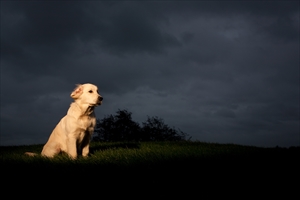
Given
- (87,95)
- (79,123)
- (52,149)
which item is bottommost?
(52,149)

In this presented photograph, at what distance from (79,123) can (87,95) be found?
79 centimetres

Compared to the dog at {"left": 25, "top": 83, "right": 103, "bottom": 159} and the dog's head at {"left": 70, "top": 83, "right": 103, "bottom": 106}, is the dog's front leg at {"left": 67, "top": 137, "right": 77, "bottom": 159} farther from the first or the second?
the dog's head at {"left": 70, "top": 83, "right": 103, "bottom": 106}

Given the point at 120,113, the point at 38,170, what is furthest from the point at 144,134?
the point at 38,170

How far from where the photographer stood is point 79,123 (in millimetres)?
8039

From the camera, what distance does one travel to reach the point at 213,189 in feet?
16.6

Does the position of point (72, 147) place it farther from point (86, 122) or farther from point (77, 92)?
point (77, 92)

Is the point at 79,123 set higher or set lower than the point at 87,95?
Result: lower

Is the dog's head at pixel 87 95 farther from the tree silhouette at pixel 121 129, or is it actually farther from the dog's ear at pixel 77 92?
the tree silhouette at pixel 121 129

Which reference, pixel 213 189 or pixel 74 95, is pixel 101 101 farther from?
pixel 213 189

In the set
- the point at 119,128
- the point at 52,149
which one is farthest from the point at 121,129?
the point at 52,149

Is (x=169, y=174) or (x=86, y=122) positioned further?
(x=86, y=122)

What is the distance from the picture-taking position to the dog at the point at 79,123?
7.85 meters

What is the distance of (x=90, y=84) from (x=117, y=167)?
2345mm

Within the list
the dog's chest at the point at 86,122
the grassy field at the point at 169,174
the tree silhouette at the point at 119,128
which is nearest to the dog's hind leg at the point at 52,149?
the grassy field at the point at 169,174
